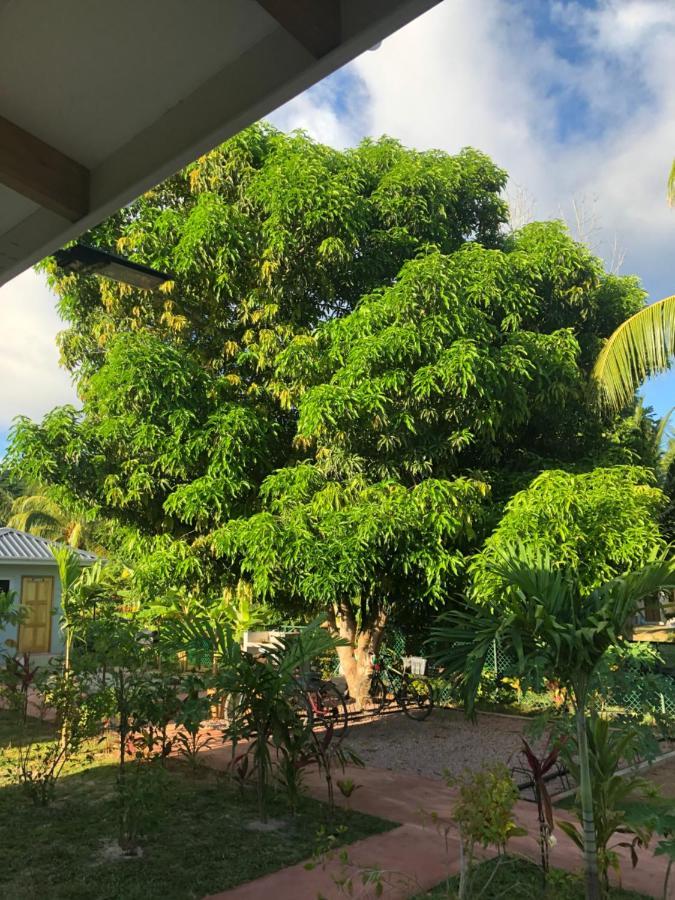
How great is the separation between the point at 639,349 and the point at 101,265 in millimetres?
8455

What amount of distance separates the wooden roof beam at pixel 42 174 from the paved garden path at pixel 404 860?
3446 mm

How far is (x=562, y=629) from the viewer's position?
3.72 meters

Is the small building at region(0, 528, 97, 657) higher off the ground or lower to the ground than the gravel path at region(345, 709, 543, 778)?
higher

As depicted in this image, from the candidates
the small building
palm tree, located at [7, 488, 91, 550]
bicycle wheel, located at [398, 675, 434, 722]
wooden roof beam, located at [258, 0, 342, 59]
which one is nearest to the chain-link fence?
bicycle wheel, located at [398, 675, 434, 722]

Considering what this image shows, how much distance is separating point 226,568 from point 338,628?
2.22m

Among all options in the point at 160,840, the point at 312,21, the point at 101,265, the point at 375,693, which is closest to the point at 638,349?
the point at 375,693

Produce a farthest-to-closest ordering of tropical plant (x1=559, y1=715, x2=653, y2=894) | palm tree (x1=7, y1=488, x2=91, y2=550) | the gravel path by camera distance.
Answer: palm tree (x1=7, y1=488, x2=91, y2=550) → the gravel path → tropical plant (x1=559, y1=715, x2=653, y2=894)

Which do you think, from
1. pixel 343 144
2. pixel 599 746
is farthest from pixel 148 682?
pixel 343 144

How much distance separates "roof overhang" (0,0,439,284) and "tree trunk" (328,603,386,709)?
31.5 ft

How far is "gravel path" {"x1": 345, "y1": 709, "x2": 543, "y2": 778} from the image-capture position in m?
8.26

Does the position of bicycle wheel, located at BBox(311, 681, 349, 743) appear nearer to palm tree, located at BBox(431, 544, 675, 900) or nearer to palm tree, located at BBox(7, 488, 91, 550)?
palm tree, located at BBox(431, 544, 675, 900)

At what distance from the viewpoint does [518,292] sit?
37.1ft

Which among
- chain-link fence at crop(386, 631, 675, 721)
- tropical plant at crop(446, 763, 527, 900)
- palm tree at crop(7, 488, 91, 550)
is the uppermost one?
palm tree at crop(7, 488, 91, 550)

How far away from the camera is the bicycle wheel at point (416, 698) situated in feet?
35.9
